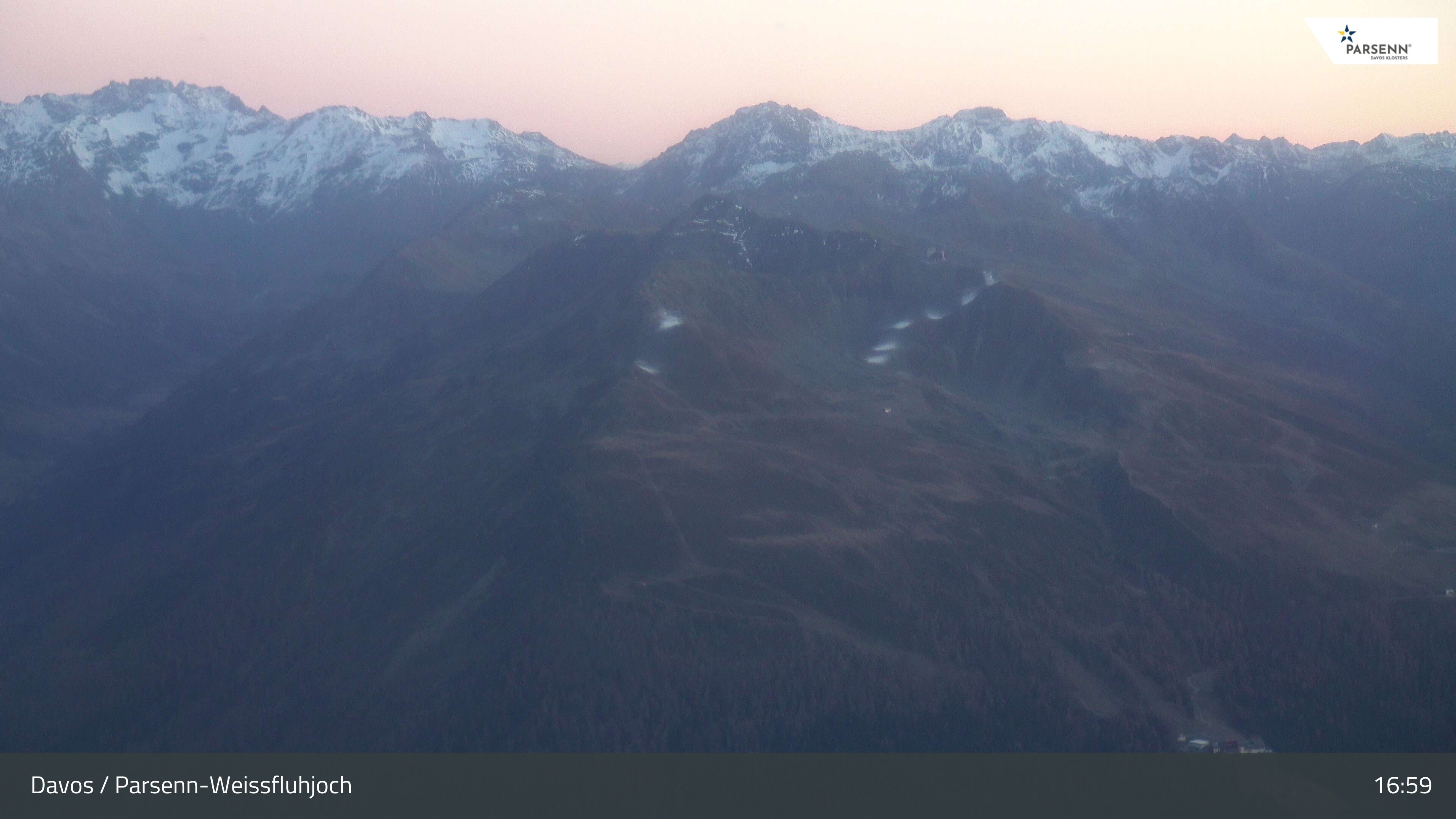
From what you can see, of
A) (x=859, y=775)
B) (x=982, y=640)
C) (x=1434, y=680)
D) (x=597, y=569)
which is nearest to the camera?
(x=859, y=775)

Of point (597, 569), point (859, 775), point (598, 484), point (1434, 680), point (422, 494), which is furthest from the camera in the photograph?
point (422, 494)

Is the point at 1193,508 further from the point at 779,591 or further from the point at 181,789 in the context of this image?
the point at 181,789

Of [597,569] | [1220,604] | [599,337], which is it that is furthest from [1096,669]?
[599,337]

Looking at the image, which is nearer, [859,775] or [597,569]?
[859,775]

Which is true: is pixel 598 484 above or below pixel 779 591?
above

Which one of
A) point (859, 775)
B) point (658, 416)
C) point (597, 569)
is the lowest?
point (859, 775)

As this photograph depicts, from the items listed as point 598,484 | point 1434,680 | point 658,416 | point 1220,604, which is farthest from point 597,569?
point 1434,680

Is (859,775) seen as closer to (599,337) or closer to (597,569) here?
(597,569)

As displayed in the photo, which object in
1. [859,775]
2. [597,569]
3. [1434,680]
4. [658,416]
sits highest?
[658,416]

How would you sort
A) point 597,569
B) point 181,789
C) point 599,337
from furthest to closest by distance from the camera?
1. point 599,337
2. point 597,569
3. point 181,789
